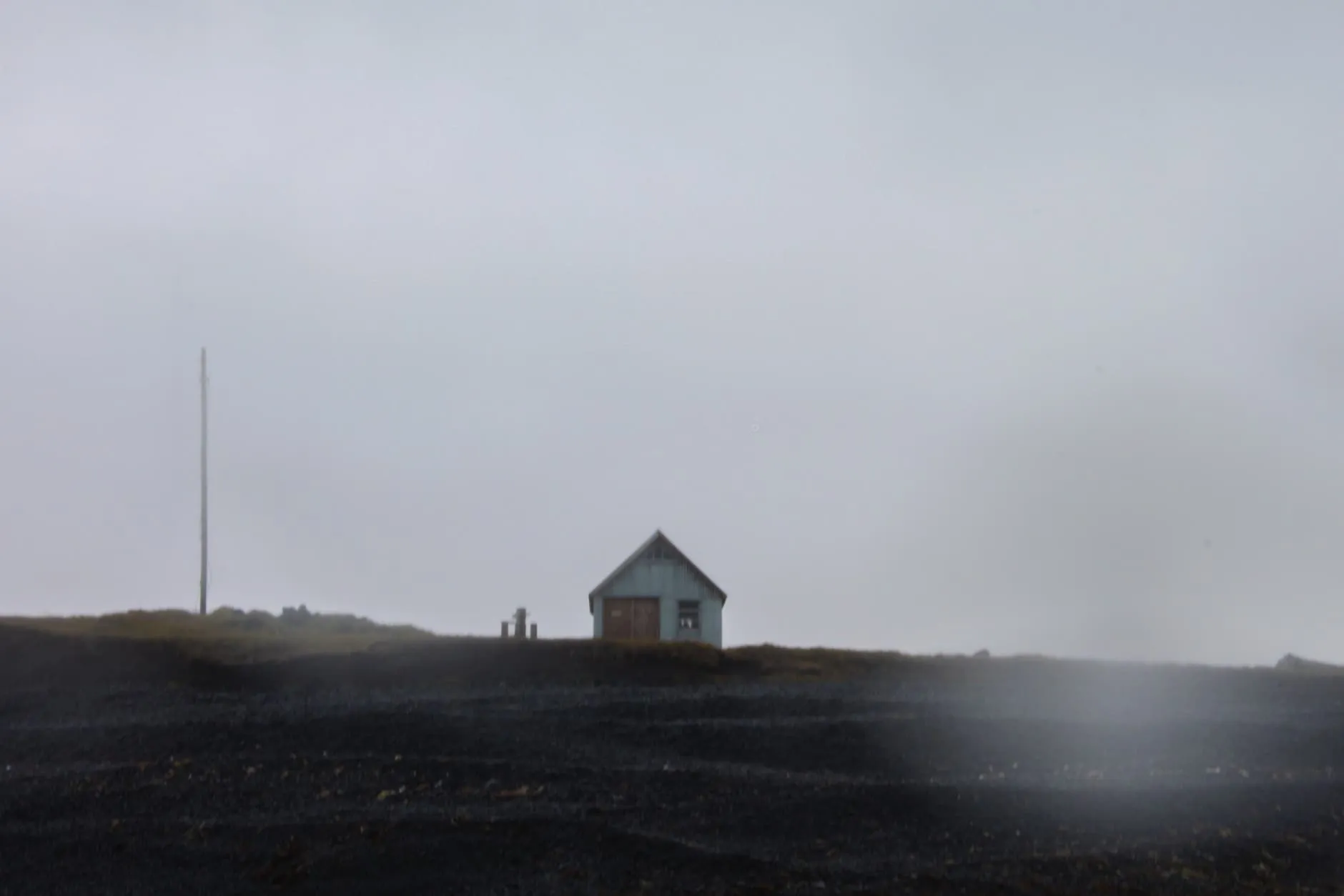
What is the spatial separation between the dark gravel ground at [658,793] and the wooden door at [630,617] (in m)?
10.1

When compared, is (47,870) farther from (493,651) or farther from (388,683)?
(493,651)

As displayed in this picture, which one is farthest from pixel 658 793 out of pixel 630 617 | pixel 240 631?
pixel 630 617

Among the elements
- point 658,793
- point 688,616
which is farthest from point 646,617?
point 658,793

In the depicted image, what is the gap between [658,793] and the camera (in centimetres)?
1298

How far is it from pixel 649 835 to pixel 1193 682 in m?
13.5

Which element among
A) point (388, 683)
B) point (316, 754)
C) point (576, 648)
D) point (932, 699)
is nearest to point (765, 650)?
point (576, 648)

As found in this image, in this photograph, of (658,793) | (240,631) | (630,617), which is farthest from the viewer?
(630,617)

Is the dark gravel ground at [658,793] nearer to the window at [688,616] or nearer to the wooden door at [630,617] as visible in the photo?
the wooden door at [630,617]

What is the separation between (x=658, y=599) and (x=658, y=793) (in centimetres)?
1693

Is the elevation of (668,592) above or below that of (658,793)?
above

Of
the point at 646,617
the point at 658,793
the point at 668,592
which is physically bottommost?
the point at 658,793

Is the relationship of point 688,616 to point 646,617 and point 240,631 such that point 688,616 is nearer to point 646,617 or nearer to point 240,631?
point 646,617

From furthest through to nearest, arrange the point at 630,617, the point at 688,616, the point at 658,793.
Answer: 1. the point at 688,616
2. the point at 630,617
3. the point at 658,793

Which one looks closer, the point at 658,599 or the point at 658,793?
the point at 658,793
